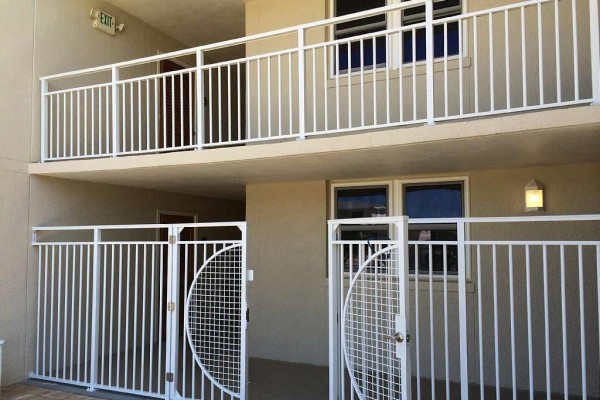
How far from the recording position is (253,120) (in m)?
8.04

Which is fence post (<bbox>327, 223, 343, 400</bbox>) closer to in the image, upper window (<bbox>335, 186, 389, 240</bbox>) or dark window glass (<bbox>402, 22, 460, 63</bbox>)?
upper window (<bbox>335, 186, 389, 240</bbox>)

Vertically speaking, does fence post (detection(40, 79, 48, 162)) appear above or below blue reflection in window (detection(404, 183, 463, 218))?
above

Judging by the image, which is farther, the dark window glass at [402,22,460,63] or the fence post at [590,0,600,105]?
the dark window glass at [402,22,460,63]

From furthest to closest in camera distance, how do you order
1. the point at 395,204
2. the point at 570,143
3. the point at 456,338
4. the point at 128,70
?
1. the point at 128,70
2. the point at 395,204
3. the point at 456,338
4. the point at 570,143

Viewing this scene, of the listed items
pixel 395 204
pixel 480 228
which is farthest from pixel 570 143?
pixel 395 204

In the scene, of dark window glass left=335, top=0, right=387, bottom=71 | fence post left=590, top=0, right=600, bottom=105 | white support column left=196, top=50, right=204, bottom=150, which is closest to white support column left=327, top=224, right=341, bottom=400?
white support column left=196, top=50, right=204, bottom=150

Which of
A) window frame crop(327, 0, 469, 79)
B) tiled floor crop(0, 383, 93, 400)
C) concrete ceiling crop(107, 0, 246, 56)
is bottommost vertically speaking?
tiled floor crop(0, 383, 93, 400)

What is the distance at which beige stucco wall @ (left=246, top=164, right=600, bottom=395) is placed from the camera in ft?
19.6

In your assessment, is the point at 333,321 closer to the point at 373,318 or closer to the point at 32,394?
the point at 373,318

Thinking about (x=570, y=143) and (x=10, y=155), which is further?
(x=10, y=155)

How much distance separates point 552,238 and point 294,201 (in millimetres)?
3426

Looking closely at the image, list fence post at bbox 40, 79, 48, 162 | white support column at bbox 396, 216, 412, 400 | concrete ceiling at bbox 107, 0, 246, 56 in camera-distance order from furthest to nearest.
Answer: concrete ceiling at bbox 107, 0, 246, 56 → fence post at bbox 40, 79, 48, 162 → white support column at bbox 396, 216, 412, 400

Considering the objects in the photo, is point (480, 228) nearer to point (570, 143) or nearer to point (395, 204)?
point (395, 204)

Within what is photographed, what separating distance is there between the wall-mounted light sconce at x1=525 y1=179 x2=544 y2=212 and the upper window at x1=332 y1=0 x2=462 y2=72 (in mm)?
1946
